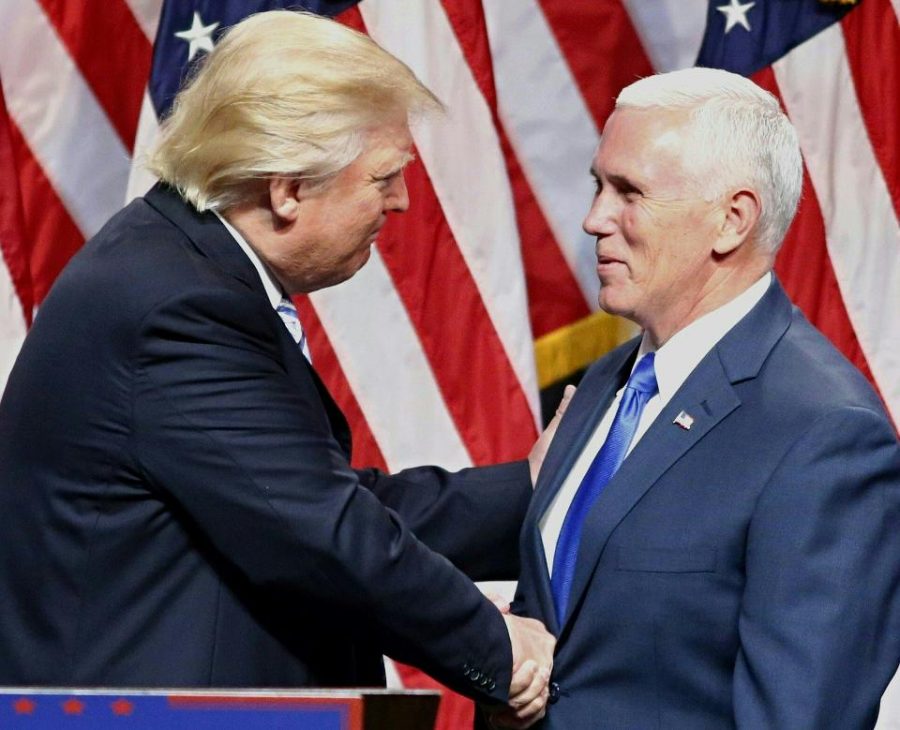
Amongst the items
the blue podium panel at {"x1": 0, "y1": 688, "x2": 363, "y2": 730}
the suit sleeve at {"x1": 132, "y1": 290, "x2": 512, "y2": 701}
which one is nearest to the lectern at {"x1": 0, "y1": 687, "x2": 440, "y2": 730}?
the blue podium panel at {"x1": 0, "y1": 688, "x2": 363, "y2": 730}

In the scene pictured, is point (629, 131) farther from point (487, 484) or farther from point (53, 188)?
point (53, 188)

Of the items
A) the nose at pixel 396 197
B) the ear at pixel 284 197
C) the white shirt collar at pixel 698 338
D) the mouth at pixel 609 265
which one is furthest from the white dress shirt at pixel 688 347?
the ear at pixel 284 197

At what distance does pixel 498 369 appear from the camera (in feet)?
12.0

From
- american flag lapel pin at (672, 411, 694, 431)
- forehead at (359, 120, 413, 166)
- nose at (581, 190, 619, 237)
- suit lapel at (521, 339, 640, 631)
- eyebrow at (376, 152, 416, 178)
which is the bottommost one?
suit lapel at (521, 339, 640, 631)

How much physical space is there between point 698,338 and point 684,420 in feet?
0.45

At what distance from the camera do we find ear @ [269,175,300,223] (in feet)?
6.93

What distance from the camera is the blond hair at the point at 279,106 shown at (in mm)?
2084

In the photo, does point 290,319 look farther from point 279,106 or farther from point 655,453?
point 655,453

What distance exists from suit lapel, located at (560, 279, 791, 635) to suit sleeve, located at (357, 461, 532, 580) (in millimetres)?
543

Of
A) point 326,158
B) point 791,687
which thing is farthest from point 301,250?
point 791,687

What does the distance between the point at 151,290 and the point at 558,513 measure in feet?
2.12

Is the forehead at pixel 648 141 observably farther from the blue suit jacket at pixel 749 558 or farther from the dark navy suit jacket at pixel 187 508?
the dark navy suit jacket at pixel 187 508

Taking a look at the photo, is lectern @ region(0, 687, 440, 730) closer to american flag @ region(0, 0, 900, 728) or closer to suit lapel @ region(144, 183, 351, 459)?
suit lapel @ region(144, 183, 351, 459)

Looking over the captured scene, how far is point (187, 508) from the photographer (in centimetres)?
202
